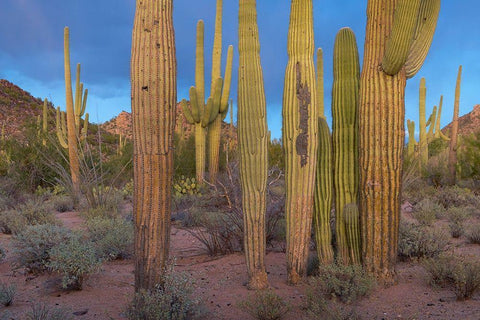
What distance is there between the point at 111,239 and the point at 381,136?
477 centimetres

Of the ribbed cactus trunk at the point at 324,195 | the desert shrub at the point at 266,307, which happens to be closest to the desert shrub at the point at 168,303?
the desert shrub at the point at 266,307

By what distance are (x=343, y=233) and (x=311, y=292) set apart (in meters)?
1.30

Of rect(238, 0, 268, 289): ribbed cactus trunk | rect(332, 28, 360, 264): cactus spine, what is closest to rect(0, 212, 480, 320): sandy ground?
rect(238, 0, 268, 289): ribbed cactus trunk

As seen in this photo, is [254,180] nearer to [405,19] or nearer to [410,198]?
[405,19]

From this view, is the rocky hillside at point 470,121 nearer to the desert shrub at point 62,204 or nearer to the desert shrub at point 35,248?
the desert shrub at point 62,204

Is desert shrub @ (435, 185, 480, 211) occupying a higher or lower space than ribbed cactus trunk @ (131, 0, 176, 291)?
lower

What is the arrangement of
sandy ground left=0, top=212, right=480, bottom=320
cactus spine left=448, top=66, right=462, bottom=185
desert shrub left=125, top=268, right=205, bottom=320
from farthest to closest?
cactus spine left=448, top=66, right=462, bottom=185
sandy ground left=0, top=212, right=480, bottom=320
desert shrub left=125, top=268, right=205, bottom=320

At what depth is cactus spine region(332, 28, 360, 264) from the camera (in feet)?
19.0

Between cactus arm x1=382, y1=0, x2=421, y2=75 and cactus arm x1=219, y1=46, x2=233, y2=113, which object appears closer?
cactus arm x1=382, y1=0, x2=421, y2=75

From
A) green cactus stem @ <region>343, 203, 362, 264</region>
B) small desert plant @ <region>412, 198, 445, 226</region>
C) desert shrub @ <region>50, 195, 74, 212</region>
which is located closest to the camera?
green cactus stem @ <region>343, 203, 362, 264</region>

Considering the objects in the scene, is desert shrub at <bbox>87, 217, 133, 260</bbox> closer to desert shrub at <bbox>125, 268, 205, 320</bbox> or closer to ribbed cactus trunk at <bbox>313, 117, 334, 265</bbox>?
desert shrub at <bbox>125, 268, 205, 320</bbox>

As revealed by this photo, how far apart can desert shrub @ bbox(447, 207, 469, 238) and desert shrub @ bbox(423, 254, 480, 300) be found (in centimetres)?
351

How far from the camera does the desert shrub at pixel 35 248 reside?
6.34m

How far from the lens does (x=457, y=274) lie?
5.03m
